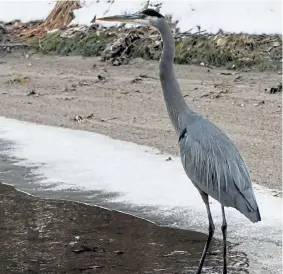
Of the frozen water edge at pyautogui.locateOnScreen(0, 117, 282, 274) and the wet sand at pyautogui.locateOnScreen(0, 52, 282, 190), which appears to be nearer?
the frozen water edge at pyautogui.locateOnScreen(0, 117, 282, 274)

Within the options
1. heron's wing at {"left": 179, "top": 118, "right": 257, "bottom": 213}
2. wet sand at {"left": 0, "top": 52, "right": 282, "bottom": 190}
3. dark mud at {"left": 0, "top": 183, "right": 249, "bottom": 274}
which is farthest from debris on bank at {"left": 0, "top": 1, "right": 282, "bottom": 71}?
heron's wing at {"left": 179, "top": 118, "right": 257, "bottom": 213}

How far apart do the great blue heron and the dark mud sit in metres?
0.39

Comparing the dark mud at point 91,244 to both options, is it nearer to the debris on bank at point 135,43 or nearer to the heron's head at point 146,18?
the heron's head at point 146,18

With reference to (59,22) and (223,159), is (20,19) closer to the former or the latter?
(59,22)

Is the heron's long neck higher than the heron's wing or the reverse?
higher

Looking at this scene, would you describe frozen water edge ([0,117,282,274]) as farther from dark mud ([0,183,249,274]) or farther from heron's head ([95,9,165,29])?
heron's head ([95,9,165,29])

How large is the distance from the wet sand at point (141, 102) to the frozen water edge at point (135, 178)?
0.48 meters

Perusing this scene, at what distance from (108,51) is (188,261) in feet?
28.2

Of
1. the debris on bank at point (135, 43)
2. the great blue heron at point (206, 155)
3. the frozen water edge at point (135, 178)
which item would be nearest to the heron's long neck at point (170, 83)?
the great blue heron at point (206, 155)

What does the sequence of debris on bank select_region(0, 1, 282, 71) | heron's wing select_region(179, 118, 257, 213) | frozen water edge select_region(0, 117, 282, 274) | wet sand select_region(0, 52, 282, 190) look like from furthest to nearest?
debris on bank select_region(0, 1, 282, 71) < wet sand select_region(0, 52, 282, 190) < frozen water edge select_region(0, 117, 282, 274) < heron's wing select_region(179, 118, 257, 213)

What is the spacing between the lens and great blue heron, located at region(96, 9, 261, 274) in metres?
5.85

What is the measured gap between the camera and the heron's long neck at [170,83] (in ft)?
21.3

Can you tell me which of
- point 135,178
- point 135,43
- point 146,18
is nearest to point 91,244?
point 135,178

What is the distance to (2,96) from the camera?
12.9m
